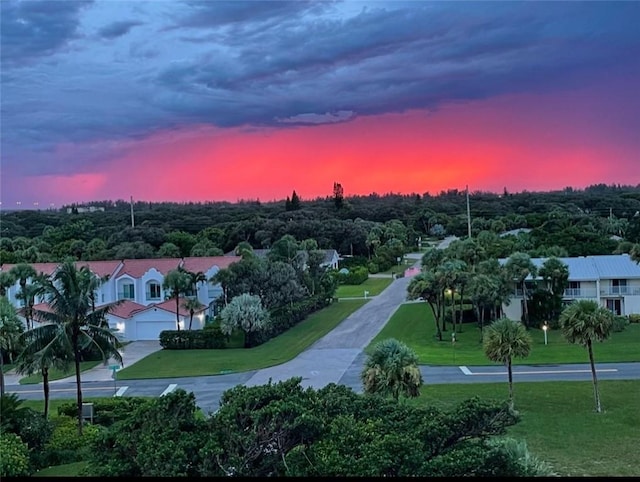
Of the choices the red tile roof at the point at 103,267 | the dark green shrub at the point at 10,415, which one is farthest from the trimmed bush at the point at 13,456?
the red tile roof at the point at 103,267

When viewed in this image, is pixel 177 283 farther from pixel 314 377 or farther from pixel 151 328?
pixel 314 377

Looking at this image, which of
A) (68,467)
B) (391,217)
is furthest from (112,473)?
(391,217)

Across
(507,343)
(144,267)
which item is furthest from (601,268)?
(144,267)

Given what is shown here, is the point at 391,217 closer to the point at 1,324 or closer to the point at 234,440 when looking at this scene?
the point at 1,324

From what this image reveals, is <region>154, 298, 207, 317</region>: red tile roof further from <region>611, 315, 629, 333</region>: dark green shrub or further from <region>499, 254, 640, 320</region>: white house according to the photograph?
<region>611, 315, 629, 333</region>: dark green shrub

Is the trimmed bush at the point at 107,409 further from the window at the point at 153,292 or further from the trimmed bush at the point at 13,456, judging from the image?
the window at the point at 153,292

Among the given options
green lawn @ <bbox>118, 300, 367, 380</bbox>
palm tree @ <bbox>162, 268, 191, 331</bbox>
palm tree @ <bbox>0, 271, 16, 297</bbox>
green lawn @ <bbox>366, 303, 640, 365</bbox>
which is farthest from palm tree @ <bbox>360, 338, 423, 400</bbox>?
palm tree @ <bbox>0, 271, 16, 297</bbox>

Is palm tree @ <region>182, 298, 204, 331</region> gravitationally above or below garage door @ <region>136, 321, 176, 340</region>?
above

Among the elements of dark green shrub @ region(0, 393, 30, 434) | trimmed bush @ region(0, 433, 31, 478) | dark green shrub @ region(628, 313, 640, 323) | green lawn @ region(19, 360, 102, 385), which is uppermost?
dark green shrub @ region(0, 393, 30, 434)
